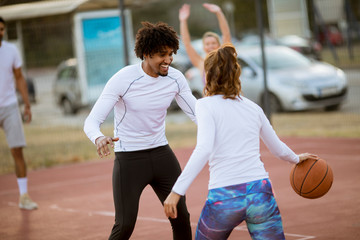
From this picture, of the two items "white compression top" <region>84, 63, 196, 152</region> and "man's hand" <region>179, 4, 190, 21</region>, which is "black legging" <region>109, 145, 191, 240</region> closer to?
"white compression top" <region>84, 63, 196, 152</region>

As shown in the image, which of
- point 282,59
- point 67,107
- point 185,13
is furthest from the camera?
point 67,107

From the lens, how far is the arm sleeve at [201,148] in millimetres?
3840

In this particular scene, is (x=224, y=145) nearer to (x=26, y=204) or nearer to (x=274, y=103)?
(x=26, y=204)

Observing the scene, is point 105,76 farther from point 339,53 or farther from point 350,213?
point 350,213

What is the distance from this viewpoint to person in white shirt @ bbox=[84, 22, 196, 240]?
4.78 meters

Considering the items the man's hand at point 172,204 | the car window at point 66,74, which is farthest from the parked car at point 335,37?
the man's hand at point 172,204

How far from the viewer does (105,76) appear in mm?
17016

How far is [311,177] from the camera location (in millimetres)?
4777

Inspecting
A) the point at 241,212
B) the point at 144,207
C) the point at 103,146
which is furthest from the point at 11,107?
the point at 241,212

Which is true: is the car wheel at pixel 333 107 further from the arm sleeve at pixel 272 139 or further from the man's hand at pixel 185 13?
the arm sleeve at pixel 272 139

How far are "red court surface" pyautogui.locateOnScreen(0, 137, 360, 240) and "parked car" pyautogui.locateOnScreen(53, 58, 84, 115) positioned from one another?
9095mm

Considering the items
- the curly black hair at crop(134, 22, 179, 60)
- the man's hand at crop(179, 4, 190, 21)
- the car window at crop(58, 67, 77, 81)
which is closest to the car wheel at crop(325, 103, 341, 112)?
the car window at crop(58, 67, 77, 81)

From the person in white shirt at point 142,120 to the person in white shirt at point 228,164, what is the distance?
2.92 feet

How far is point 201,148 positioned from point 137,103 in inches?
44.6
